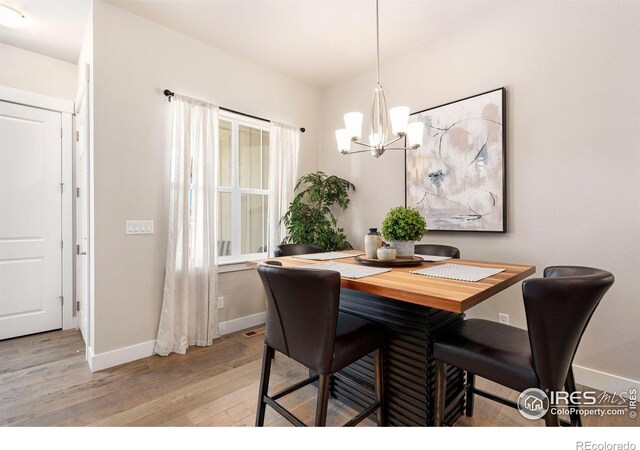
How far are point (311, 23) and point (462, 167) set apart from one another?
183 centimetres

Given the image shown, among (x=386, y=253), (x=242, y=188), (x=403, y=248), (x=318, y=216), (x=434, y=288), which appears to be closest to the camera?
(x=434, y=288)

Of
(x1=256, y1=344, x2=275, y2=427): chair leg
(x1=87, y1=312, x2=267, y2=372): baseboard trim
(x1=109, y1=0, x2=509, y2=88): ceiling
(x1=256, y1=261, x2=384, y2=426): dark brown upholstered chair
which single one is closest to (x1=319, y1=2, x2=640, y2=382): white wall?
(x1=109, y1=0, x2=509, y2=88): ceiling

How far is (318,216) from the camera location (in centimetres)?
352

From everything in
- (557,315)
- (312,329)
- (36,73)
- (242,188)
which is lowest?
(312,329)

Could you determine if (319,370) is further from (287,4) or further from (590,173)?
(287,4)

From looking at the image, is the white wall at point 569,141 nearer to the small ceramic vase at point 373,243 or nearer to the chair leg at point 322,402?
the small ceramic vase at point 373,243

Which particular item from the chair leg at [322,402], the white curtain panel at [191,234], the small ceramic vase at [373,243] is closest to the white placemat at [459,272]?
the small ceramic vase at [373,243]

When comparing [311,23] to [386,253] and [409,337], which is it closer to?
[386,253]

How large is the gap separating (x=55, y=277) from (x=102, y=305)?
1330mm

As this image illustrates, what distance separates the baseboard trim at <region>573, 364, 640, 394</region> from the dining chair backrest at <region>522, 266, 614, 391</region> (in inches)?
56.8

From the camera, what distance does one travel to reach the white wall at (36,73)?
2957mm

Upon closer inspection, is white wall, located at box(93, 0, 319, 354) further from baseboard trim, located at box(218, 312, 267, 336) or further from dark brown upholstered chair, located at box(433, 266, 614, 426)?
dark brown upholstered chair, located at box(433, 266, 614, 426)

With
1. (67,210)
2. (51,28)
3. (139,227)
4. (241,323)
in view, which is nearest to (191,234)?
(139,227)

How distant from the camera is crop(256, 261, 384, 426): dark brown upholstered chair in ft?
4.31
